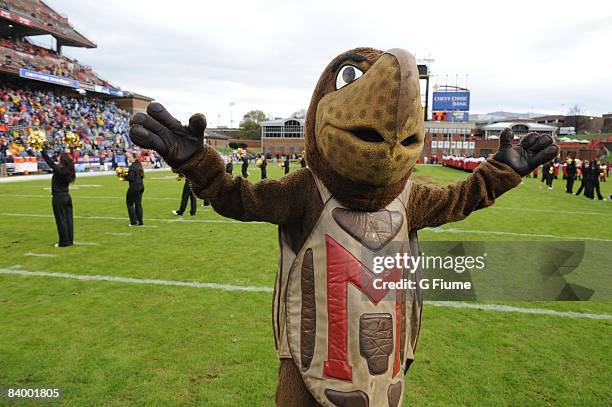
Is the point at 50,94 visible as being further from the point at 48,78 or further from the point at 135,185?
the point at 135,185

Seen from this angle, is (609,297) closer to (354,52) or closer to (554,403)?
Answer: (554,403)

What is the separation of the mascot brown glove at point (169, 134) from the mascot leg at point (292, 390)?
3.48 feet

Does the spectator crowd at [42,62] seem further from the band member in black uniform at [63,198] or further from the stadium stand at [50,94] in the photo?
the band member in black uniform at [63,198]

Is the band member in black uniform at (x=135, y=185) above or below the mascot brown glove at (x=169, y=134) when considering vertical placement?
below

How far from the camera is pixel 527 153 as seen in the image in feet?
7.63

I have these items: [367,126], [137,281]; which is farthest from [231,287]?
[367,126]

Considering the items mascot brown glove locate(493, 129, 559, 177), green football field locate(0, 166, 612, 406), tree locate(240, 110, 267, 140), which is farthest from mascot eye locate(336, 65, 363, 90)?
tree locate(240, 110, 267, 140)

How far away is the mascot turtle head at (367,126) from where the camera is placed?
162cm

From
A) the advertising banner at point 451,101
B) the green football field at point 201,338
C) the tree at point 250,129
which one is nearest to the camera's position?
the green football field at point 201,338

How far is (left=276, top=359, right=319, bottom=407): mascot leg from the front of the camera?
1.94m

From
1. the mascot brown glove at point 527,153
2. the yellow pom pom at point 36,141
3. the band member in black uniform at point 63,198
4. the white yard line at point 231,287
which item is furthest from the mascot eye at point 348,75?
the yellow pom pom at point 36,141

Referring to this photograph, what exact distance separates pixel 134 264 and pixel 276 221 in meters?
5.21

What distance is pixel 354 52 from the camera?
1.93 metres

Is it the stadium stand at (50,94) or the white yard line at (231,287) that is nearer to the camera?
the white yard line at (231,287)
